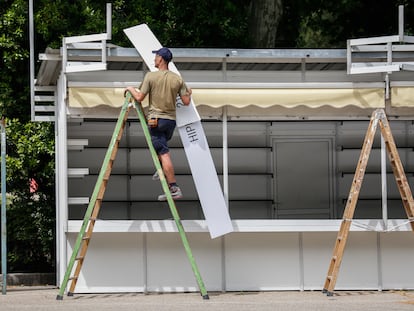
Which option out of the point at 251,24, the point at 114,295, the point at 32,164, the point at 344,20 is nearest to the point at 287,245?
the point at 114,295

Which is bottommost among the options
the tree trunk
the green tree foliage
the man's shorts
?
the green tree foliage

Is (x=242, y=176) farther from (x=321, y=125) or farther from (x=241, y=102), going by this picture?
(x=241, y=102)

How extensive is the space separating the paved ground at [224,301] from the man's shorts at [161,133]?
1.70 meters

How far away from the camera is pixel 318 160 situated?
17.5 metres

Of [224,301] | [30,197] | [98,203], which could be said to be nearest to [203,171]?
[98,203]

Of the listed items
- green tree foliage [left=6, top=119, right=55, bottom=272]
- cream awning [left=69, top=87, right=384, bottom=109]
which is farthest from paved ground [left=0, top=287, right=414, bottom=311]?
green tree foliage [left=6, top=119, right=55, bottom=272]

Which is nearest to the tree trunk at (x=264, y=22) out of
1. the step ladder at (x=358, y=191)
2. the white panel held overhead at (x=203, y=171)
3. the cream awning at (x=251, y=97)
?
the cream awning at (x=251, y=97)

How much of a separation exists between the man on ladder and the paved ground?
4.27 feet

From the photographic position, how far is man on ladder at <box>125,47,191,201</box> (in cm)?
1306

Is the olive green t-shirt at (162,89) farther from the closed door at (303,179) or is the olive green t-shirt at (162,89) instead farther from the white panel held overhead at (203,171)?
the closed door at (303,179)

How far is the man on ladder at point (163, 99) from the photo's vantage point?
42.9 ft

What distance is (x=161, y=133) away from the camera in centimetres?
1320

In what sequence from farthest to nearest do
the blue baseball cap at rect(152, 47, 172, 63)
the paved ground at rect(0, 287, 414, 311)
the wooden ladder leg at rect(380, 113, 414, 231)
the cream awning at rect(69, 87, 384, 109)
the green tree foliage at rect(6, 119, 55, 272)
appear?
the green tree foliage at rect(6, 119, 55, 272) < the cream awning at rect(69, 87, 384, 109) < the wooden ladder leg at rect(380, 113, 414, 231) < the blue baseball cap at rect(152, 47, 172, 63) < the paved ground at rect(0, 287, 414, 311)

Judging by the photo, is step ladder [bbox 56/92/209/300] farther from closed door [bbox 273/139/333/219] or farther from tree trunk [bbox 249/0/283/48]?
tree trunk [bbox 249/0/283/48]
